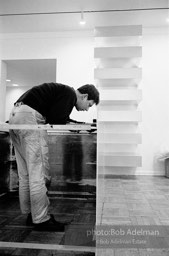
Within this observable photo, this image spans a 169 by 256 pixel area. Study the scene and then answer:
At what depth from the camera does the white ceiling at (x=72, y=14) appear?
329 cm

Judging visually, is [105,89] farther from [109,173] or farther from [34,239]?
[34,239]

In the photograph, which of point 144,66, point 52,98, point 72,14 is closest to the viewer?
point 52,98

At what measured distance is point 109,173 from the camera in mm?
3998

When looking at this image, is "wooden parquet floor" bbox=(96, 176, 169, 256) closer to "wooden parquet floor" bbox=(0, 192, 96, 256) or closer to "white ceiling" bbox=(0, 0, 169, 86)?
"wooden parquet floor" bbox=(0, 192, 96, 256)

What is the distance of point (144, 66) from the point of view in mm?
4203

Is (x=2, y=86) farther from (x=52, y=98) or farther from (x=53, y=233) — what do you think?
(x=53, y=233)

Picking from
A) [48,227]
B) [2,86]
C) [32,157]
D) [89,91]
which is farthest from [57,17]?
[48,227]

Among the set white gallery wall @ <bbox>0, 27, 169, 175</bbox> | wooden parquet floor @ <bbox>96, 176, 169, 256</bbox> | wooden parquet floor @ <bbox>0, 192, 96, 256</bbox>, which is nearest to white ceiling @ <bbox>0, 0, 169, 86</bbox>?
white gallery wall @ <bbox>0, 27, 169, 175</bbox>

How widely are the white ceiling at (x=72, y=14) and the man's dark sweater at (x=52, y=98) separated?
2.36m

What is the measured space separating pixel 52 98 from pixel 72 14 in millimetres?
2593

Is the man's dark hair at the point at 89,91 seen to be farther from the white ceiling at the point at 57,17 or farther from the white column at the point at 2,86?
the white ceiling at the point at 57,17

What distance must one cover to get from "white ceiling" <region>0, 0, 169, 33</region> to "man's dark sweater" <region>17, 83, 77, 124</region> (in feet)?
7.75

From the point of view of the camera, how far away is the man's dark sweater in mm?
1491

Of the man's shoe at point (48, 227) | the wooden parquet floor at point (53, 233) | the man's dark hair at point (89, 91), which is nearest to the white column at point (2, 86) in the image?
the wooden parquet floor at point (53, 233)
